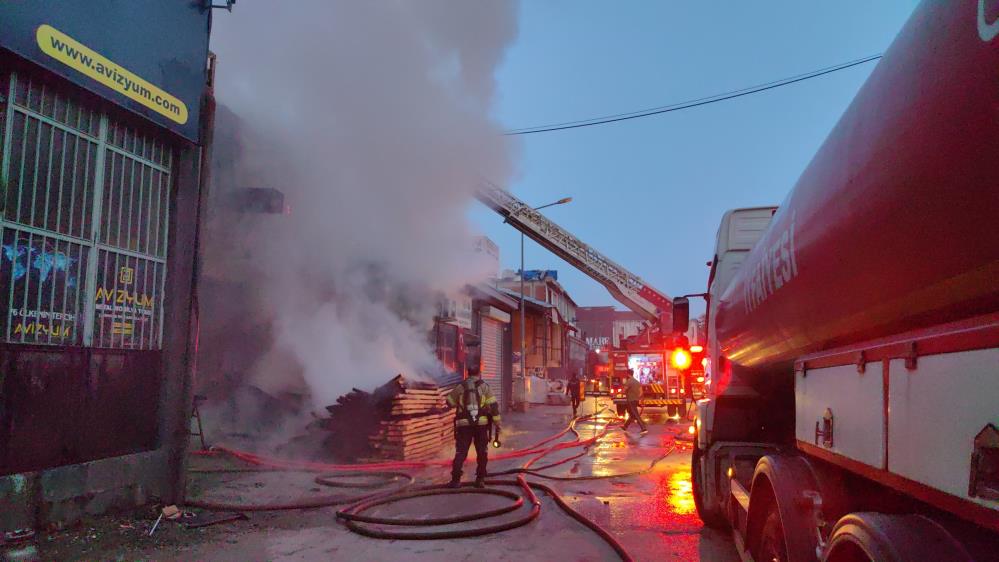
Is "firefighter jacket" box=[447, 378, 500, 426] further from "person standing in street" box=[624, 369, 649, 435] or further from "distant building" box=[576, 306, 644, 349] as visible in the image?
"distant building" box=[576, 306, 644, 349]

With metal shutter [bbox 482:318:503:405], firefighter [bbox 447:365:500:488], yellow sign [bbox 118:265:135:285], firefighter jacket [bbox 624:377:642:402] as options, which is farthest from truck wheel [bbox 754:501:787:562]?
metal shutter [bbox 482:318:503:405]

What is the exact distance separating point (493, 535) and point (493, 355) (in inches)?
689

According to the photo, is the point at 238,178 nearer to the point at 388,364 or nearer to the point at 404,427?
the point at 388,364

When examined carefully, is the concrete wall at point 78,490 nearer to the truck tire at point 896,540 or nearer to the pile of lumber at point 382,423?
the pile of lumber at point 382,423

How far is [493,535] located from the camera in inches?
240

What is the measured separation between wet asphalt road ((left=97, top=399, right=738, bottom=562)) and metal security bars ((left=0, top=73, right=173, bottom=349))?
2.21 m

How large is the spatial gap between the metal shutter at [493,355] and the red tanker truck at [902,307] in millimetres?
18743

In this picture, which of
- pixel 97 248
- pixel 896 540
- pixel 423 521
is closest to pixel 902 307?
pixel 896 540

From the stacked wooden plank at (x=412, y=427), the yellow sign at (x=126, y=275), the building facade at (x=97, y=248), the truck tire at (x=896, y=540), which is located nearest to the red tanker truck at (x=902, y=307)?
the truck tire at (x=896, y=540)

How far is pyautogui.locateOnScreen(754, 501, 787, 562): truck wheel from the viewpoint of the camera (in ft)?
10.8

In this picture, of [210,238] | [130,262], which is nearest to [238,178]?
[210,238]

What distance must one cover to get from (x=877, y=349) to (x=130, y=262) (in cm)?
696

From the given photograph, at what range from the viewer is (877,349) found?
7.31ft

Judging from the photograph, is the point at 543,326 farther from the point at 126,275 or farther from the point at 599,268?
the point at 126,275
